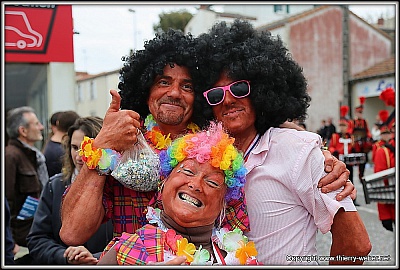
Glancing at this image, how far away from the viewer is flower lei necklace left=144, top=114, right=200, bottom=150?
2.21 metres

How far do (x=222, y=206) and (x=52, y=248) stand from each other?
1328 mm

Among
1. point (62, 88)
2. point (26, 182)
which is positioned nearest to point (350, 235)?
point (26, 182)

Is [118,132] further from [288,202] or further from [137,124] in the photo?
[288,202]

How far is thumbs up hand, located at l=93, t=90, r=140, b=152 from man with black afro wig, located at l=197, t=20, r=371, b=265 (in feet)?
1.30

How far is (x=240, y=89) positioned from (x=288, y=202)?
0.57 metres

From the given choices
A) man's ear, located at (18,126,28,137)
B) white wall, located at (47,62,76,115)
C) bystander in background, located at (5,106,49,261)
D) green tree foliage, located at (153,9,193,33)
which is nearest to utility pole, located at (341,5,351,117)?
green tree foliage, located at (153,9,193,33)

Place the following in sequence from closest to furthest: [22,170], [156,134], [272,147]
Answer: [272,147] < [156,134] < [22,170]

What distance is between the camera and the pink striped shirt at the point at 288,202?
201cm

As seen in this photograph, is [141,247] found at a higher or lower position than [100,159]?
lower

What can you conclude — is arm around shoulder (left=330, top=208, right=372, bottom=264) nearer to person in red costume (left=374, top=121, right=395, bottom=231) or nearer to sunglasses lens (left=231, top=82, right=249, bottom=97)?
sunglasses lens (left=231, top=82, right=249, bottom=97)

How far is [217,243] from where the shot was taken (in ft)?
6.25

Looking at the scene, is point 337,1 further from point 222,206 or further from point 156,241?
point 156,241

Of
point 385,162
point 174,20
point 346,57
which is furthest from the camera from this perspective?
point 174,20

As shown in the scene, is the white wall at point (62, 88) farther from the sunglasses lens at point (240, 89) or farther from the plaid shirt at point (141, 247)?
the plaid shirt at point (141, 247)
